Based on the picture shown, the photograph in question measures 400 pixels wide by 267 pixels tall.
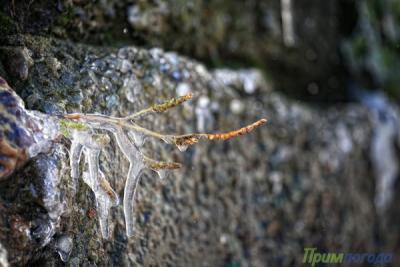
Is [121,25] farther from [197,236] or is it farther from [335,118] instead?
[335,118]

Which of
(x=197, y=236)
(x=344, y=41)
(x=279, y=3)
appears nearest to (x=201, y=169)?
(x=197, y=236)

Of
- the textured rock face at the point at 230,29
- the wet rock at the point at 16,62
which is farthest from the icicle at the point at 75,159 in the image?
the textured rock face at the point at 230,29

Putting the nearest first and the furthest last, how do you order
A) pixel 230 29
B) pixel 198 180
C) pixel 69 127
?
pixel 69 127, pixel 198 180, pixel 230 29

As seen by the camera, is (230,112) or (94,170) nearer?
(94,170)

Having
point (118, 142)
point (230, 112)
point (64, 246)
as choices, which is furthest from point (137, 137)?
point (230, 112)

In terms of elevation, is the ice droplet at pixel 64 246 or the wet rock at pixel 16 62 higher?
the wet rock at pixel 16 62

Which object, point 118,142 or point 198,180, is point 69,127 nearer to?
point 118,142

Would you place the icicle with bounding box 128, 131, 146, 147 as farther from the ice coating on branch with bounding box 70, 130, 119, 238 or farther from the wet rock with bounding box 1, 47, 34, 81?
Result: the wet rock with bounding box 1, 47, 34, 81

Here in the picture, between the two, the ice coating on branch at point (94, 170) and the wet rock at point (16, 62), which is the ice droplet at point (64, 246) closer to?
the ice coating on branch at point (94, 170)
